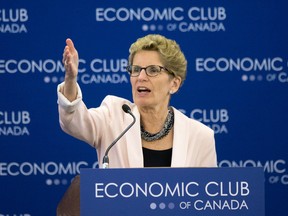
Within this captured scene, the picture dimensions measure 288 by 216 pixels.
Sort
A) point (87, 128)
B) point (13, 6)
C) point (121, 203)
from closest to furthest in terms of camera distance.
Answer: point (121, 203) → point (87, 128) → point (13, 6)

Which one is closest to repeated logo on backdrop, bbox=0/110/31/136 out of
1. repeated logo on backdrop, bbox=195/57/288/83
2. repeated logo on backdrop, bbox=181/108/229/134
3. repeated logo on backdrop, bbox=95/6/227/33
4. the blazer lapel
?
repeated logo on backdrop, bbox=95/6/227/33

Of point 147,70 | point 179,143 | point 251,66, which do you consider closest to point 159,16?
point 251,66

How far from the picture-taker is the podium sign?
2357mm

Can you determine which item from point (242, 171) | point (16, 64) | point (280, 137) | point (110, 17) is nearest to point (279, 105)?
point (280, 137)

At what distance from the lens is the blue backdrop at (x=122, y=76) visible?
4.37 m

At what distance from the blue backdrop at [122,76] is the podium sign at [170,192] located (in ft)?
6.56

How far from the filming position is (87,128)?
10.3 ft

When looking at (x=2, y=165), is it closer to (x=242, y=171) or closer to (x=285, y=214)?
(x=285, y=214)

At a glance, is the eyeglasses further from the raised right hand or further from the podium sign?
the podium sign

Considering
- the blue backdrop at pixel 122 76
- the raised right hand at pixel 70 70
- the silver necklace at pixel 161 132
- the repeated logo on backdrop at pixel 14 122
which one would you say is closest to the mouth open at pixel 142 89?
the silver necklace at pixel 161 132

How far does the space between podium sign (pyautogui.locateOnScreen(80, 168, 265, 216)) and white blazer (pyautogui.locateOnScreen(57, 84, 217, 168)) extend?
2.24ft

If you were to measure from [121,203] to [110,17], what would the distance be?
7.27 feet

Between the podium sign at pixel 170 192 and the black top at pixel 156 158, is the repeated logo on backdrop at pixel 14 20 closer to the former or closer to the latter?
the black top at pixel 156 158

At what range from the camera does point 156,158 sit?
3.23 meters
